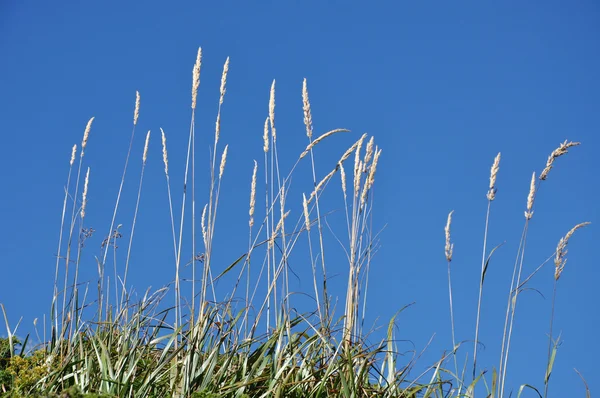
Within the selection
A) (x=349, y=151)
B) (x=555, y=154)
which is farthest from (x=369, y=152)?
(x=555, y=154)

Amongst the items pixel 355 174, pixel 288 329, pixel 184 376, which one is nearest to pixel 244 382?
pixel 184 376

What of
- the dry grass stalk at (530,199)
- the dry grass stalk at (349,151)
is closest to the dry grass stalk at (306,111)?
the dry grass stalk at (349,151)

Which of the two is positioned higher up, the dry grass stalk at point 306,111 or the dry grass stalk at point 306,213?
the dry grass stalk at point 306,111

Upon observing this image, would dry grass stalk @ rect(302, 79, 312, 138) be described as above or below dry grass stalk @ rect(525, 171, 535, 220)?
above

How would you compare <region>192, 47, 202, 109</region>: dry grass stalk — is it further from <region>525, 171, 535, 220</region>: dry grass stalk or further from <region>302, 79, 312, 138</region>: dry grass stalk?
<region>525, 171, 535, 220</region>: dry grass stalk

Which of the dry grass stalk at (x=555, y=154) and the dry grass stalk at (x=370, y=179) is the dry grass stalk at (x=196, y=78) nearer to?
the dry grass stalk at (x=370, y=179)

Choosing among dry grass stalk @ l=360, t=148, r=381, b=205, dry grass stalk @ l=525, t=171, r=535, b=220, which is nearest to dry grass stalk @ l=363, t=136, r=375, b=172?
dry grass stalk @ l=360, t=148, r=381, b=205

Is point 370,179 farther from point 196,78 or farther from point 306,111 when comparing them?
point 196,78

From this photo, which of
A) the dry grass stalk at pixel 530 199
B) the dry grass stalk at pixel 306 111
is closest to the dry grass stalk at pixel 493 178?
the dry grass stalk at pixel 530 199

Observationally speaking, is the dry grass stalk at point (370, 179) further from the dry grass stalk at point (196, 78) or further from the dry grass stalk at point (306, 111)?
the dry grass stalk at point (196, 78)

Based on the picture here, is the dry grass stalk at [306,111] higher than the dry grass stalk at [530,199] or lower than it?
higher

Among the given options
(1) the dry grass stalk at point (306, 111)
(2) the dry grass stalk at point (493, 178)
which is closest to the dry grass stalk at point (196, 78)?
(1) the dry grass stalk at point (306, 111)

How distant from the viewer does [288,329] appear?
11.4ft

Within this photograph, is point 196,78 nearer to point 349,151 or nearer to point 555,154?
point 349,151
